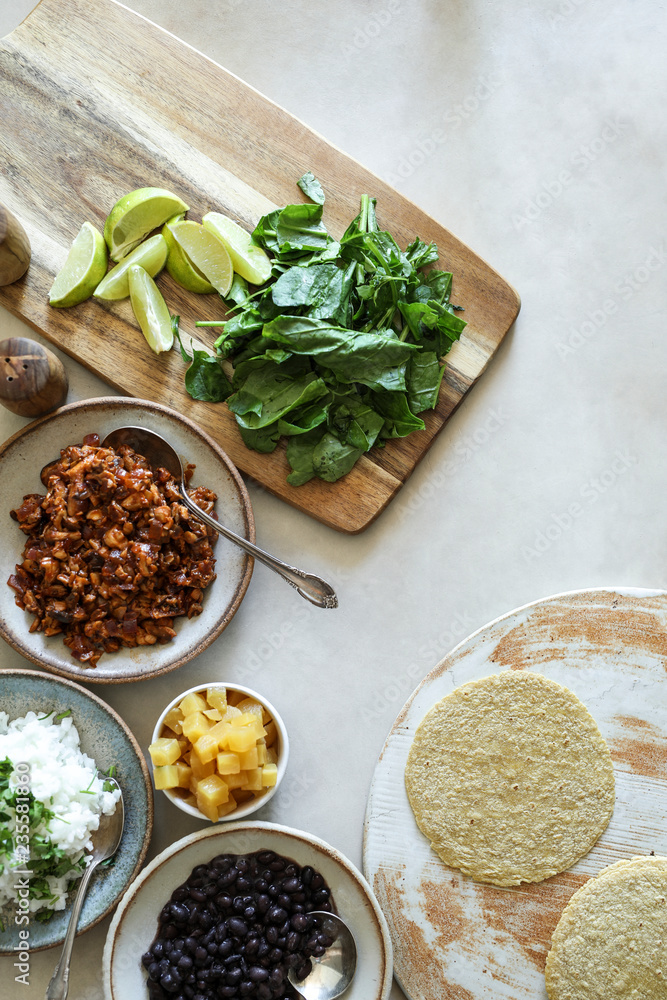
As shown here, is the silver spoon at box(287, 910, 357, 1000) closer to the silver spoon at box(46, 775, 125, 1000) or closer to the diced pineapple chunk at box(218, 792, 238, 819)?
the diced pineapple chunk at box(218, 792, 238, 819)

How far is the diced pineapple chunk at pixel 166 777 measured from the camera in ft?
8.42

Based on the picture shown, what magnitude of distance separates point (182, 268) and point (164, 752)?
6.16 ft

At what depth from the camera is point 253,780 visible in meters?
2.57

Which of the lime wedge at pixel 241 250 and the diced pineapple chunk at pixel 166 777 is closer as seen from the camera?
the diced pineapple chunk at pixel 166 777

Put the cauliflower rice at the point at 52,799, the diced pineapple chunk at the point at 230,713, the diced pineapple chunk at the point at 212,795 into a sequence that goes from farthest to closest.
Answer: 1. the diced pineapple chunk at the point at 230,713
2. the diced pineapple chunk at the point at 212,795
3. the cauliflower rice at the point at 52,799

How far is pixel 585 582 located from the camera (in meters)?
3.00

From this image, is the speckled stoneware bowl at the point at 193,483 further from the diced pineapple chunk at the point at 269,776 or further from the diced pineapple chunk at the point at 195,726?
the diced pineapple chunk at the point at 269,776

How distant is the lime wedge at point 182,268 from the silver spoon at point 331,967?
7.95 ft

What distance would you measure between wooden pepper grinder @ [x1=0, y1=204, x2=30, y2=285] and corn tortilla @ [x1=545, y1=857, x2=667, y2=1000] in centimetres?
330

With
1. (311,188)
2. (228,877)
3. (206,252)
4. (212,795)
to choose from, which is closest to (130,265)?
(206,252)

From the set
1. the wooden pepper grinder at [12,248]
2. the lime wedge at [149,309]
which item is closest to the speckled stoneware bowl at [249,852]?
the lime wedge at [149,309]

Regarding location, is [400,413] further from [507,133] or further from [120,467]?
[507,133]

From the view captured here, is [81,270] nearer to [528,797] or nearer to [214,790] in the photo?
[214,790]

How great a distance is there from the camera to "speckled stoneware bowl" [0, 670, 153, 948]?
2.60 metres
